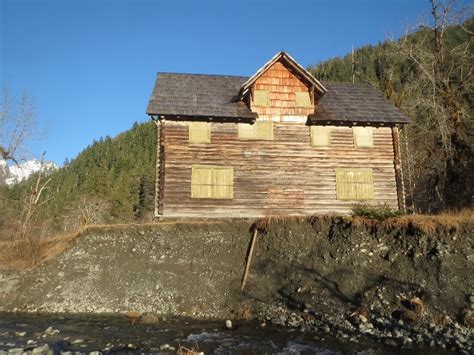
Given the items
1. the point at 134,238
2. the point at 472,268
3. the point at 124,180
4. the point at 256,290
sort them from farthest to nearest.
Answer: the point at 124,180 < the point at 134,238 < the point at 256,290 < the point at 472,268

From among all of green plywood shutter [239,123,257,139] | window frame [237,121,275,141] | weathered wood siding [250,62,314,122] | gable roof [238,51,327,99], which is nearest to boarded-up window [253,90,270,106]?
weathered wood siding [250,62,314,122]

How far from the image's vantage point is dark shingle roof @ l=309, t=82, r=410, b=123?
2502cm

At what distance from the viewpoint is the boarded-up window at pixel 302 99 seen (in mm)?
25203

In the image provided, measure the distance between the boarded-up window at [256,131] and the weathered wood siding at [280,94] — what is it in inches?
26.7

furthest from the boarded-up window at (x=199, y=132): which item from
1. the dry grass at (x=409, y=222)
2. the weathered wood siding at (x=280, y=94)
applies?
the dry grass at (x=409, y=222)

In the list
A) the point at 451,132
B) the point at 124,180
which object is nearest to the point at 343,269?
the point at 451,132

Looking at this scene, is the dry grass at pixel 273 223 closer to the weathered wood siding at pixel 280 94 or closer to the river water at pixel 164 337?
the river water at pixel 164 337

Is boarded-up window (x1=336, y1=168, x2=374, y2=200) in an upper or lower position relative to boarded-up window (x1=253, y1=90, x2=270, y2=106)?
lower

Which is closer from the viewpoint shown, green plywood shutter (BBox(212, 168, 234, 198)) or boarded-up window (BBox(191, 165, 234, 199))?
boarded-up window (BBox(191, 165, 234, 199))

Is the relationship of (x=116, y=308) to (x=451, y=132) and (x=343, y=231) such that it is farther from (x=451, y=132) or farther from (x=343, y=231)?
(x=451, y=132)

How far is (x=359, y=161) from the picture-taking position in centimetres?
2484

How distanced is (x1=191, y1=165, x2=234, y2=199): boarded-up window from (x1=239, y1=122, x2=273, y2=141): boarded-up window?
250 cm

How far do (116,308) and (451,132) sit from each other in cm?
2631

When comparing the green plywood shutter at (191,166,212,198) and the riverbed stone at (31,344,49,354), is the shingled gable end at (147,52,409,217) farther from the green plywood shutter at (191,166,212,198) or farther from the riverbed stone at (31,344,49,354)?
the riverbed stone at (31,344,49,354)
